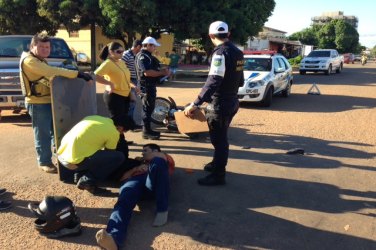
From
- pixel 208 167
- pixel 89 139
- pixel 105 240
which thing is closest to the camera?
pixel 105 240

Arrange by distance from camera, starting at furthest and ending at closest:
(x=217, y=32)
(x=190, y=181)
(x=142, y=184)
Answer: (x=190, y=181), (x=217, y=32), (x=142, y=184)

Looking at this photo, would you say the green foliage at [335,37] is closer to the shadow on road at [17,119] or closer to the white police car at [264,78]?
the white police car at [264,78]

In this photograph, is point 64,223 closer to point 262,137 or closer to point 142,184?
point 142,184

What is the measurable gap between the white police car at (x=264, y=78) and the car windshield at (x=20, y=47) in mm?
4886

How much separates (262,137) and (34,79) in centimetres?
479

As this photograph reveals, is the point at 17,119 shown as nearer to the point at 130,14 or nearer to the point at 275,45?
the point at 130,14

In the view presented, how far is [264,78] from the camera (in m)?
12.1

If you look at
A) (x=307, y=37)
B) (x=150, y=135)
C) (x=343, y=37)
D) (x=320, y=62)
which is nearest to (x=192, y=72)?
(x=320, y=62)

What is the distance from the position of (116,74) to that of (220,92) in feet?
6.31

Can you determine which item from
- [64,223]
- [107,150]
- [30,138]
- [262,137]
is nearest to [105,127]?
[107,150]

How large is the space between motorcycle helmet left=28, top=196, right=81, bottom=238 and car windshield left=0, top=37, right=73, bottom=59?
6717 millimetres

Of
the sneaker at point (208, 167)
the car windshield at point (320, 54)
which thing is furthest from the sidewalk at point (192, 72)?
the sneaker at point (208, 167)

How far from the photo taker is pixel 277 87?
524 inches

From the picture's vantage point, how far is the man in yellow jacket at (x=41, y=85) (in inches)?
198
